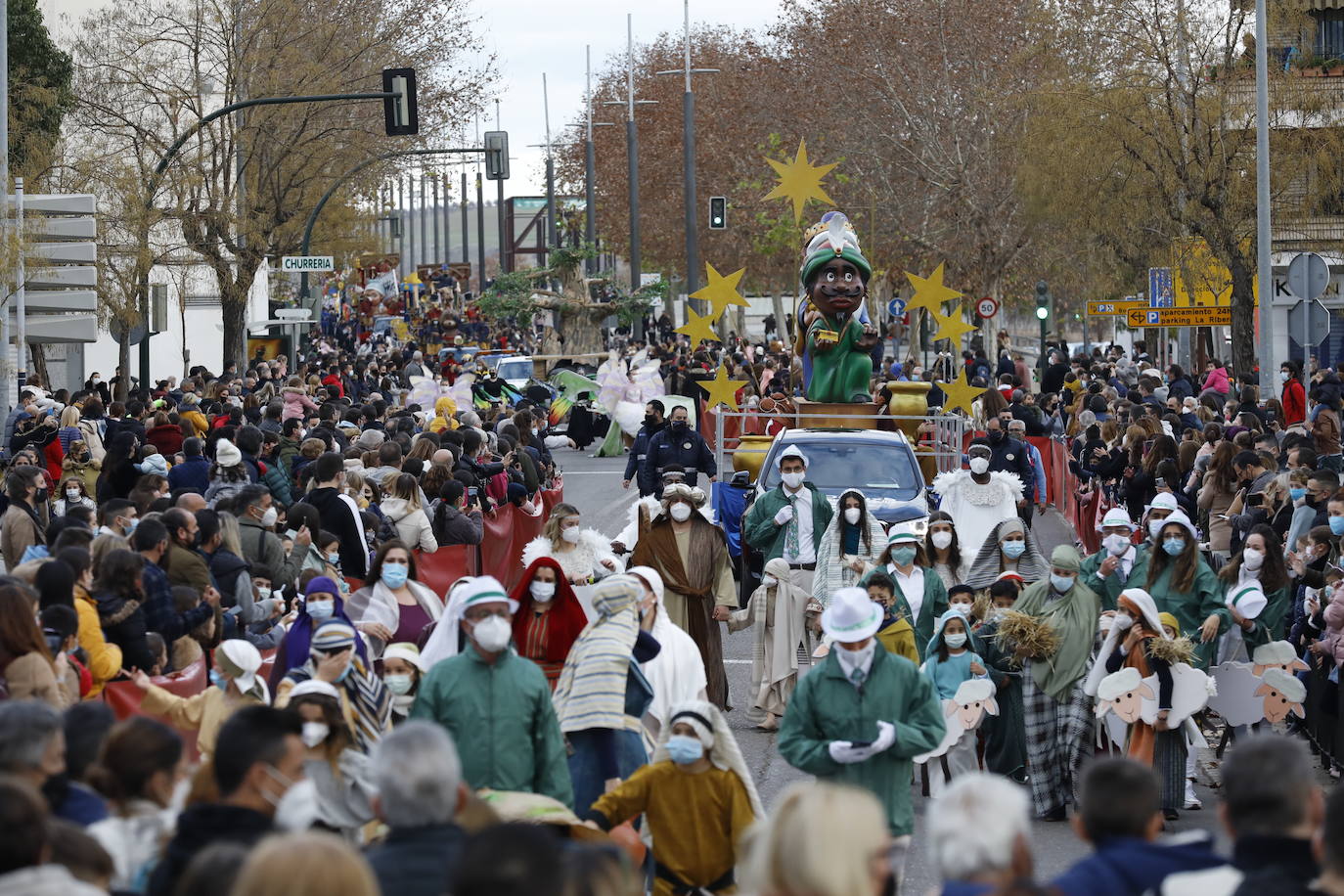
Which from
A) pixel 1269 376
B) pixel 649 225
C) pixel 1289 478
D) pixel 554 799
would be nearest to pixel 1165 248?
pixel 1269 376

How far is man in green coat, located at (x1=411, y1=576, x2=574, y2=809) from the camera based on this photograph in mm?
8039

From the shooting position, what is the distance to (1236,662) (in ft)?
40.2

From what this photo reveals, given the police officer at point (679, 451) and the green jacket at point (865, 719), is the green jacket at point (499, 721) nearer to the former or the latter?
Answer: the green jacket at point (865, 719)

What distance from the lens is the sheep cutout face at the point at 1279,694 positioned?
39.3 ft

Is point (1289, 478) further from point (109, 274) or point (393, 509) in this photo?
point (109, 274)

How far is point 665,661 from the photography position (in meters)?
10.1

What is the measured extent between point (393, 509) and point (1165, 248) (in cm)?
2482

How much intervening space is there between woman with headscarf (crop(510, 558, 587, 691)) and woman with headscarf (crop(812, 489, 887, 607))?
3788 mm

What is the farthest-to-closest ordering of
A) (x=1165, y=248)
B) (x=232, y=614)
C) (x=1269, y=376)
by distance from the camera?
(x=1165, y=248) < (x=1269, y=376) < (x=232, y=614)

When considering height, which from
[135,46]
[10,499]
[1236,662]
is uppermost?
[135,46]

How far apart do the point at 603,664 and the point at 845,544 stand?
17.0ft

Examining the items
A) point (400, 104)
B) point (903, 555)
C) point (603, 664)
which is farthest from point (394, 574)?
point (400, 104)

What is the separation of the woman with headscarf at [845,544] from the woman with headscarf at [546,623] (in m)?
3.79

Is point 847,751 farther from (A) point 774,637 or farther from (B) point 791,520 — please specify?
(B) point 791,520
